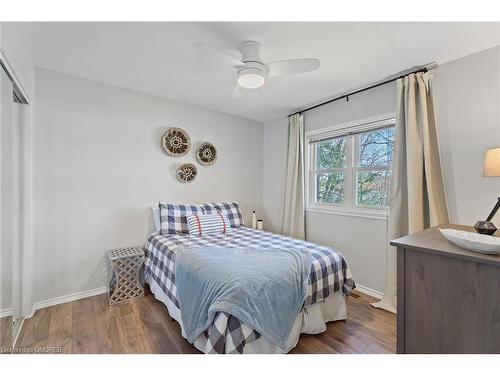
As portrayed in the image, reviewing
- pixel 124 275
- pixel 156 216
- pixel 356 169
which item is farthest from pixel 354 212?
pixel 124 275

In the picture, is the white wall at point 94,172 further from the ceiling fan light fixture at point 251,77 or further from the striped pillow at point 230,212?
the ceiling fan light fixture at point 251,77

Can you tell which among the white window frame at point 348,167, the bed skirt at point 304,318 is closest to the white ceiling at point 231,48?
the white window frame at point 348,167

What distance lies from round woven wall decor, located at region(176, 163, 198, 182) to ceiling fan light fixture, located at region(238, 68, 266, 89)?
62.8 inches

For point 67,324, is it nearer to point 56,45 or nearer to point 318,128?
point 56,45

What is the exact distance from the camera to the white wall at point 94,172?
2258 millimetres

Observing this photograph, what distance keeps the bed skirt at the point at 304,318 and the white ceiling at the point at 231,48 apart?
6.69ft

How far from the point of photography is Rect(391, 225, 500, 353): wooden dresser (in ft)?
2.93

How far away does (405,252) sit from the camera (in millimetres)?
1105

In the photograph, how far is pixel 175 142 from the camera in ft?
9.88

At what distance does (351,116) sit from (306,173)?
37.7 inches

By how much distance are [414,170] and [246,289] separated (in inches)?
73.3

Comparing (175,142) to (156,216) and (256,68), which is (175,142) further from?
(256,68)

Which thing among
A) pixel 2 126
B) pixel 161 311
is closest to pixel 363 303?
pixel 161 311

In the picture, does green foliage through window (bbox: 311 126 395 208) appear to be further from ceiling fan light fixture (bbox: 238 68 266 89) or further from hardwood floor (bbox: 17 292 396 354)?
ceiling fan light fixture (bbox: 238 68 266 89)
